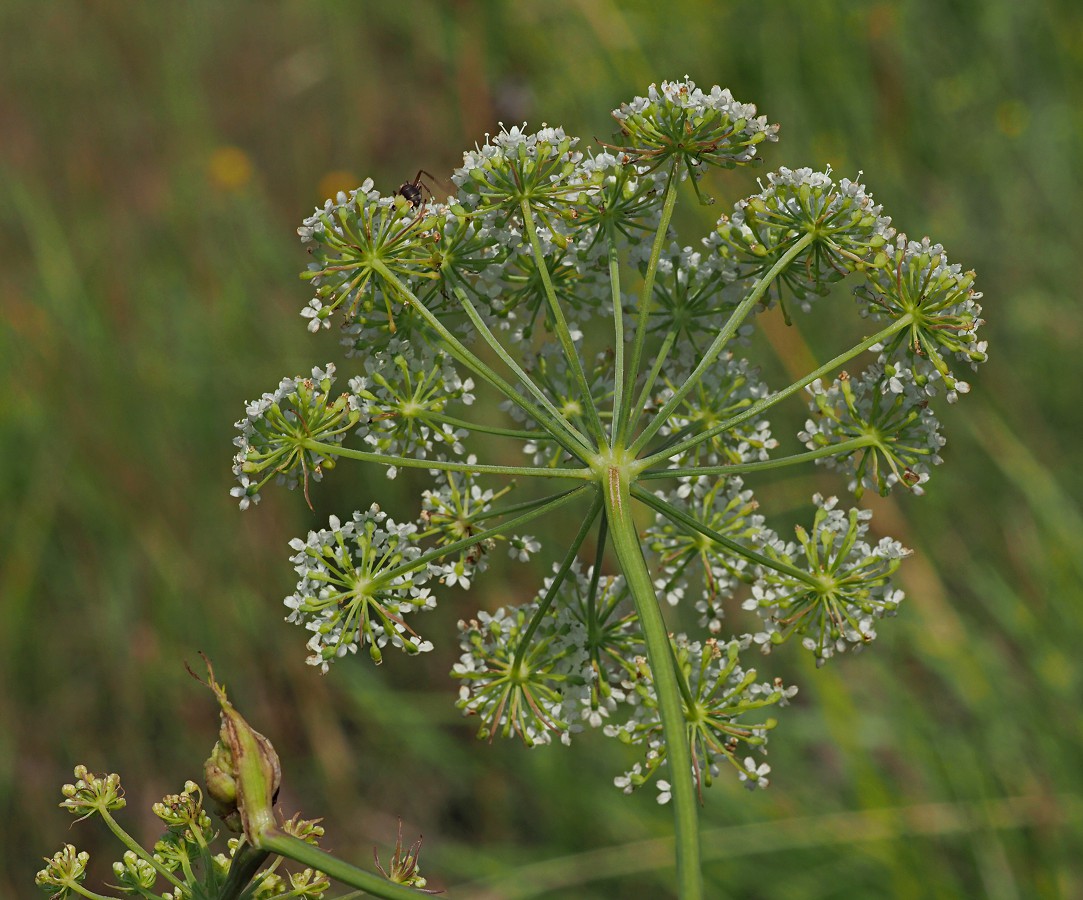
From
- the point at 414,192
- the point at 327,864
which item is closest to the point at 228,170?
the point at 414,192

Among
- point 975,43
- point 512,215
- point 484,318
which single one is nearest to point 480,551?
point 484,318

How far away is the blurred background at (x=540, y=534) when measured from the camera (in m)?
5.07

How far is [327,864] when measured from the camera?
1.44 m

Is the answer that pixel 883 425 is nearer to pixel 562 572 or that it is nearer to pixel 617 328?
pixel 617 328

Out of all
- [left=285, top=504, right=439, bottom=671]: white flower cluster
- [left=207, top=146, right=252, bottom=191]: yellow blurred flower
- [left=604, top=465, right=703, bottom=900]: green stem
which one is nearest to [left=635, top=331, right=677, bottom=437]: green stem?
[left=604, top=465, right=703, bottom=900]: green stem

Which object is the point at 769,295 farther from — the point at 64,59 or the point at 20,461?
the point at 64,59

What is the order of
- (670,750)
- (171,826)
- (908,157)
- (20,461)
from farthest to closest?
(908,157), (20,461), (171,826), (670,750)

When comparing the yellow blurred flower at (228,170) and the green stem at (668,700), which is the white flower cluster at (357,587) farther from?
the yellow blurred flower at (228,170)

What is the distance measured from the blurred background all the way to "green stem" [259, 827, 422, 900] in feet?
12.0

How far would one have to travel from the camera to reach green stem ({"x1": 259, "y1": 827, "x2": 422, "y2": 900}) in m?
1.43

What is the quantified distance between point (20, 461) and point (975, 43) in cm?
632

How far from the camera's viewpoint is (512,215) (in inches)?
80.5

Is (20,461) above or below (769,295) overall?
above

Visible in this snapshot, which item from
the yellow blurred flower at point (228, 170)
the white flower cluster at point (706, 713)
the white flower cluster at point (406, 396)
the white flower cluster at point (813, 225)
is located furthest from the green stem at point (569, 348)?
the yellow blurred flower at point (228, 170)
